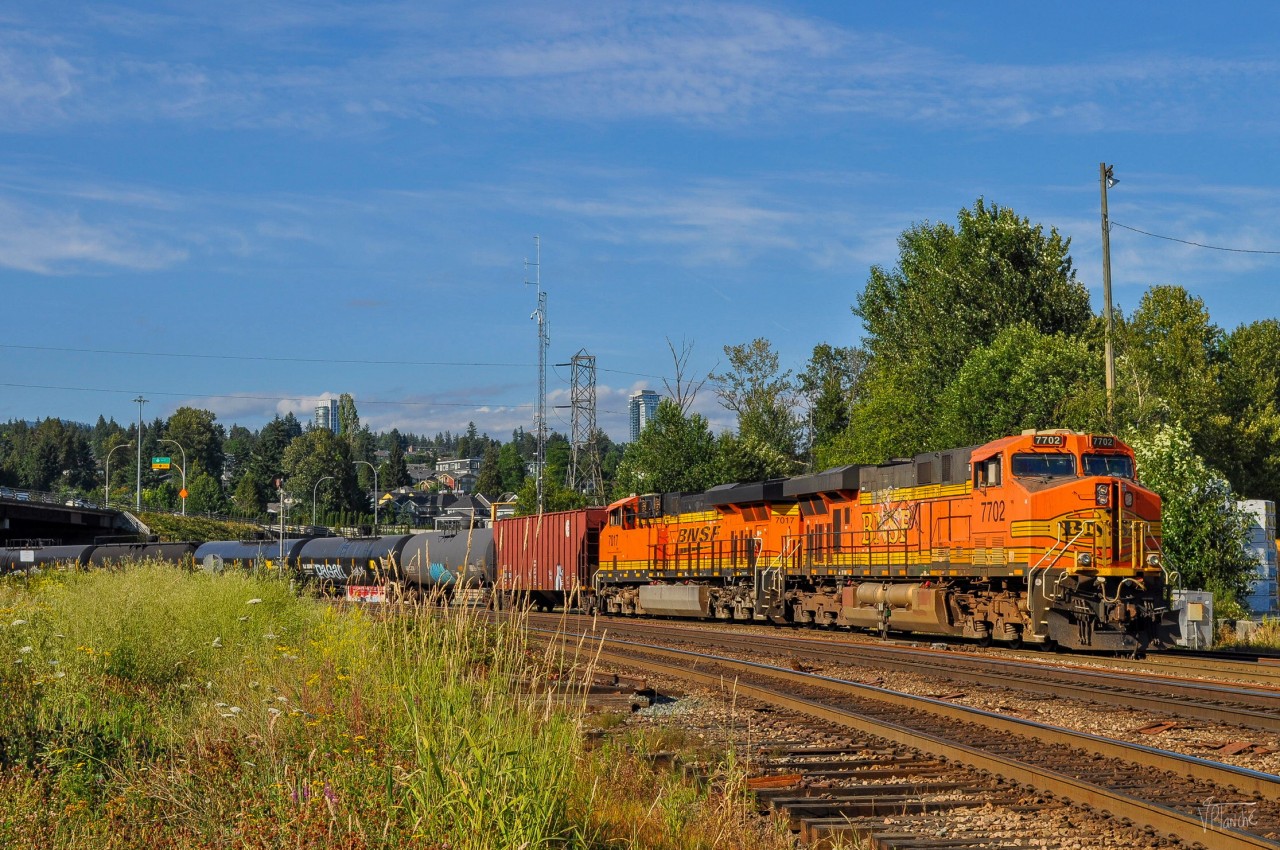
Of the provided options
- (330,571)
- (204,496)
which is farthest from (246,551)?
(204,496)

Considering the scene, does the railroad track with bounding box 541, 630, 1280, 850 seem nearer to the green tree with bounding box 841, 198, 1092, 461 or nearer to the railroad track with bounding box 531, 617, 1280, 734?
the railroad track with bounding box 531, 617, 1280, 734

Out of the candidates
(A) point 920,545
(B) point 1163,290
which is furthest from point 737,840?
(B) point 1163,290

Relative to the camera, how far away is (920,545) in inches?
896

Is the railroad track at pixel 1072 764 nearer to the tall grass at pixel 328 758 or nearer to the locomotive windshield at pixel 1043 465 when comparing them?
the tall grass at pixel 328 758

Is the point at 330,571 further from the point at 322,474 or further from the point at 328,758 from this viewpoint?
the point at 322,474

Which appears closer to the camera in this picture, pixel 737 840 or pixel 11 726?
pixel 737 840

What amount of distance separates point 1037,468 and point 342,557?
32523 mm

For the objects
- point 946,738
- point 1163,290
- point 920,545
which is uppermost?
point 1163,290

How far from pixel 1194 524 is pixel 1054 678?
579 inches

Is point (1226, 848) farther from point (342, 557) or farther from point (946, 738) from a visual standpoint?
point (342, 557)

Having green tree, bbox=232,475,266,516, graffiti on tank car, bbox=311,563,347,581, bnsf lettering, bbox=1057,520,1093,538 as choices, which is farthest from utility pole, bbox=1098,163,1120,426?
green tree, bbox=232,475,266,516

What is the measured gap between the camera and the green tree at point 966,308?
53250mm

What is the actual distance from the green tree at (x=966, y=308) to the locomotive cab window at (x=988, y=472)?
30.3 metres

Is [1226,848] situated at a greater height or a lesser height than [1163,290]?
lesser
